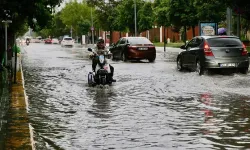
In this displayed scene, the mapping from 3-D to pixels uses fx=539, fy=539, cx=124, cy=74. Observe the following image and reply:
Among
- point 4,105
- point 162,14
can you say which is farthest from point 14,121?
point 162,14

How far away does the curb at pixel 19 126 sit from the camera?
7.34m

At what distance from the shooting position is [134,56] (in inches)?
1181

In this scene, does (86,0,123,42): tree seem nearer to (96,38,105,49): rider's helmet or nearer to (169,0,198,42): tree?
(169,0,198,42): tree

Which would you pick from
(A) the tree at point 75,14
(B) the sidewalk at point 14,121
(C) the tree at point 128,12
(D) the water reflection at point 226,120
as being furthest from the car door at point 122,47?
(A) the tree at point 75,14

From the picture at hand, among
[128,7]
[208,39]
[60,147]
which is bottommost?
[60,147]

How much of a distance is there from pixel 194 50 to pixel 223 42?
1292 millimetres

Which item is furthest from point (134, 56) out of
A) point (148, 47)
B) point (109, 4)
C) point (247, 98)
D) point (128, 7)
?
point (109, 4)

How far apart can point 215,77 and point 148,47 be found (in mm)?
12008

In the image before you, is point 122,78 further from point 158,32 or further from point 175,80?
point 158,32

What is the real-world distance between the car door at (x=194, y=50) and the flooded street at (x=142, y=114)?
10.3 ft

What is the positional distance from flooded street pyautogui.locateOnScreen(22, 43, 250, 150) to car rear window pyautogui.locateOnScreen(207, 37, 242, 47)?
2.73 meters

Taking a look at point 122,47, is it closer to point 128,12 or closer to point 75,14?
point 128,12

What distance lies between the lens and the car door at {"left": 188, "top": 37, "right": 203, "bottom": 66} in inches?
794

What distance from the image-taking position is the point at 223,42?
19594mm
